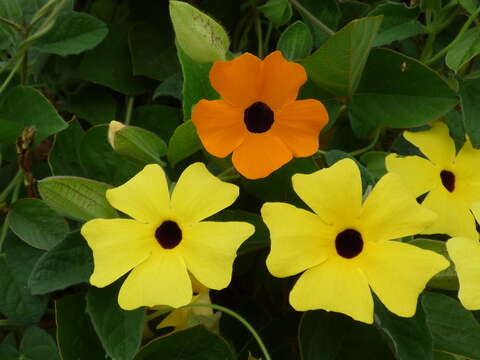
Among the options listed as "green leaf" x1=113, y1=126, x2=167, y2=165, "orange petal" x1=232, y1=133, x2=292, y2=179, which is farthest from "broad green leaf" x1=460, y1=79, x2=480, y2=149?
"green leaf" x1=113, y1=126, x2=167, y2=165

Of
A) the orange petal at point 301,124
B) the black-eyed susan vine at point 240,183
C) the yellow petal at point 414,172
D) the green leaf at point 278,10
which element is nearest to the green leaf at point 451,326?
the black-eyed susan vine at point 240,183

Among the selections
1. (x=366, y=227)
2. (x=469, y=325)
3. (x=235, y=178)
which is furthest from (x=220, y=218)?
(x=469, y=325)

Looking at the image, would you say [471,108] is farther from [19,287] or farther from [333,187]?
[19,287]

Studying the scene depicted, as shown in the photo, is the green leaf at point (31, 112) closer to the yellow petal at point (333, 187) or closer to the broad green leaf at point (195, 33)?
the broad green leaf at point (195, 33)

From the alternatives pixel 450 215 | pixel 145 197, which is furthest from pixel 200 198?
pixel 450 215

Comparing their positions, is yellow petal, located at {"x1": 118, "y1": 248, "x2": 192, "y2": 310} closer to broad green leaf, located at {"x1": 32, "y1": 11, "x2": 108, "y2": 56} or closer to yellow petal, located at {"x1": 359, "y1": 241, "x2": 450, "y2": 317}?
yellow petal, located at {"x1": 359, "y1": 241, "x2": 450, "y2": 317}
